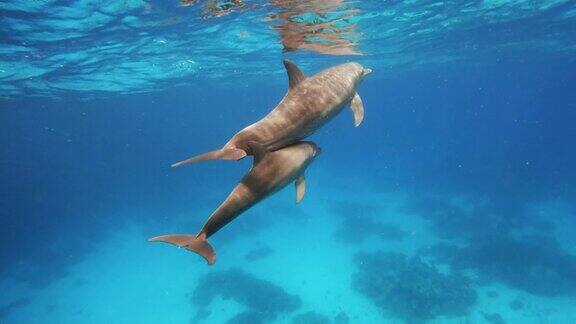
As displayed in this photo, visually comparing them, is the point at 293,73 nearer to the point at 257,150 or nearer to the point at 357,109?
the point at 257,150

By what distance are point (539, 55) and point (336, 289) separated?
1646 inches

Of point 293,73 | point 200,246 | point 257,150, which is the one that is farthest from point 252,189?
point 293,73

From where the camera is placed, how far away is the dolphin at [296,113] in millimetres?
3758

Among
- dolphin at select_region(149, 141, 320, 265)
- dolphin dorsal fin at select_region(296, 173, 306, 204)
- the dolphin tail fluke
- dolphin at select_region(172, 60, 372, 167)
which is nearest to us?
the dolphin tail fluke

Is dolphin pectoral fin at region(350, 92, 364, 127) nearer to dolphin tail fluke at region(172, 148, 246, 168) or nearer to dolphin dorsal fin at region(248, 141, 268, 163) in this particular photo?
dolphin dorsal fin at region(248, 141, 268, 163)

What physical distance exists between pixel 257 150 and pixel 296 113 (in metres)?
0.73

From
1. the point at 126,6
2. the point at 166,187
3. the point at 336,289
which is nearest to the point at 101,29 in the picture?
the point at 126,6

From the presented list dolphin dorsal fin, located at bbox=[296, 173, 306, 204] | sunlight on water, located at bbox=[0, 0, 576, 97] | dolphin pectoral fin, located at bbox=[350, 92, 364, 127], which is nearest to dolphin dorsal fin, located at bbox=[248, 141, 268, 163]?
dolphin dorsal fin, located at bbox=[296, 173, 306, 204]

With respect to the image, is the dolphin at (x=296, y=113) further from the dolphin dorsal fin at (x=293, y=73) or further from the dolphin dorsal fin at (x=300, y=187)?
the dolphin dorsal fin at (x=300, y=187)

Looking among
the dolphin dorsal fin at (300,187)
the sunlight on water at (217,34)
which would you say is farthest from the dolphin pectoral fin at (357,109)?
the sunlight on water at (217,34)

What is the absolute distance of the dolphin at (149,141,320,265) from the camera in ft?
11.8

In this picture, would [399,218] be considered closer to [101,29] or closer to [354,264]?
[354,264]

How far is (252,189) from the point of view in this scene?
364cm

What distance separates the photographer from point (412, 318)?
64.2 feet
